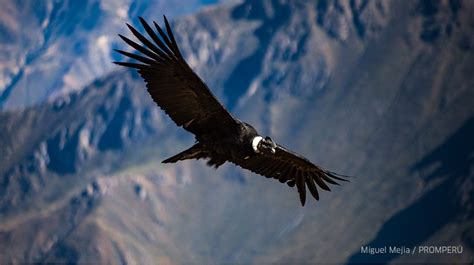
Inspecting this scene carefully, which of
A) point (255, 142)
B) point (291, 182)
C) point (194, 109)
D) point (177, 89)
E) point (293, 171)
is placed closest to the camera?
point (177, 89)

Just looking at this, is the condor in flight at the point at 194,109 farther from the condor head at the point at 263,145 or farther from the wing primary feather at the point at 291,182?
the wing primary feather at the point at 291,182

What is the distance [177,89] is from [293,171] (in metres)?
7.07

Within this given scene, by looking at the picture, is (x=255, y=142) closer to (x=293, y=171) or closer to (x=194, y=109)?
(x=194, y=109)

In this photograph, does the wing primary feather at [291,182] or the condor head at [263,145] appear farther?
the wing primary feather at [291,182]

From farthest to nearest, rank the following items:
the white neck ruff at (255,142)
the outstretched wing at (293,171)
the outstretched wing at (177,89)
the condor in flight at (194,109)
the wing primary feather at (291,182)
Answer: the wing primary feather at (291,182), the outstretched wing at (293,171), the white neck ruff at (255,142), the condor in flight at (194,109), the outstretched wing at (177,89)

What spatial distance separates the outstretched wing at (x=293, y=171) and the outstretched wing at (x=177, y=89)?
3804mm

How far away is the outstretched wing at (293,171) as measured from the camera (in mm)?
33531

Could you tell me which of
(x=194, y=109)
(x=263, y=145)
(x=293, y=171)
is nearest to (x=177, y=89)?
(x=194, y=109)

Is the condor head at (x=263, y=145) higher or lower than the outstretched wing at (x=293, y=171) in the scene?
lower

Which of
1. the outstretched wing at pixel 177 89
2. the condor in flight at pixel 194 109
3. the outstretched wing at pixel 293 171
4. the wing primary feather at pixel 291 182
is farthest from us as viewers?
the wing primary feather at pixel 291 182

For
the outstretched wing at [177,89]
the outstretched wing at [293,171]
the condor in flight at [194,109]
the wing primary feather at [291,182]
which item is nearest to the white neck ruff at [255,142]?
the condor in flight at [194,109]

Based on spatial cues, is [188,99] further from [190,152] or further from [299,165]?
[299,165]

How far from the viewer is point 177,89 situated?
29.4 meters

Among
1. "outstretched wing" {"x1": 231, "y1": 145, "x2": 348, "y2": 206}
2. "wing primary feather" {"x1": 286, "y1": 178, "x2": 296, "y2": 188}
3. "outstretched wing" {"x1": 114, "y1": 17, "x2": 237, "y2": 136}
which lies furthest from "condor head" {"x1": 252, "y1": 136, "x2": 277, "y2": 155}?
"wing primary feather" {"x1": 286, "y1": 178, "x2": 296, "y2": 188}
